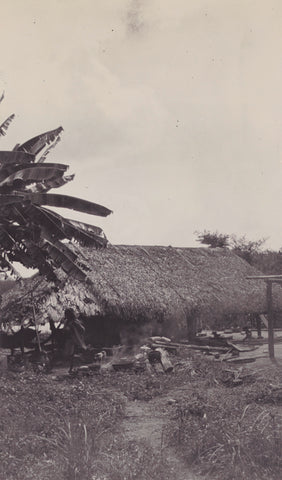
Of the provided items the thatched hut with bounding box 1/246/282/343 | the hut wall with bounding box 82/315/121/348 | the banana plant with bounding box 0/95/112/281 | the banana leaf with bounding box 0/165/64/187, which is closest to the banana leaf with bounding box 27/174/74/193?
→ the banana plant with bounding box 0/95/112/281

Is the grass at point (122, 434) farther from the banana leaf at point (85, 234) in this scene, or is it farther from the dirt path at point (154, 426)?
the banana leaf at point (85, 234)

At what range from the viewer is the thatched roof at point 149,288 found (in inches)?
597

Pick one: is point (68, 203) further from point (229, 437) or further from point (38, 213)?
point (229, 437)

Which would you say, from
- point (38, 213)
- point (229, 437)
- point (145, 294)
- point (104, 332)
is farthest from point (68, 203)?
point (104, 332)

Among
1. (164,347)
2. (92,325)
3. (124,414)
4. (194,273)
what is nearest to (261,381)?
(124,414)

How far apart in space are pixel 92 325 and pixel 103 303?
1576 millimetres

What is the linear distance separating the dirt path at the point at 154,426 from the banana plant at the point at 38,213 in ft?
7.88

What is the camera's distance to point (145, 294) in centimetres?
1617

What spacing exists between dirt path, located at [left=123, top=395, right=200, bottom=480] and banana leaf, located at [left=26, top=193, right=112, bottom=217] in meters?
3.33

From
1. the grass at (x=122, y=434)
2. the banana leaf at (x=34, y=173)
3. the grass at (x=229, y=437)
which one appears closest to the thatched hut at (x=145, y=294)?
the grass at (x=122, y=434)

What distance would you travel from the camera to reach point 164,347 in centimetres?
1514

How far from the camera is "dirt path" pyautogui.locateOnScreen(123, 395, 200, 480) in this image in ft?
18.5

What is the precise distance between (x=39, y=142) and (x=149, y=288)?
25.9 feet

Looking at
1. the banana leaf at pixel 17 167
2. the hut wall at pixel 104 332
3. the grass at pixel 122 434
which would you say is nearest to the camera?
the grass at pixel 122 434
